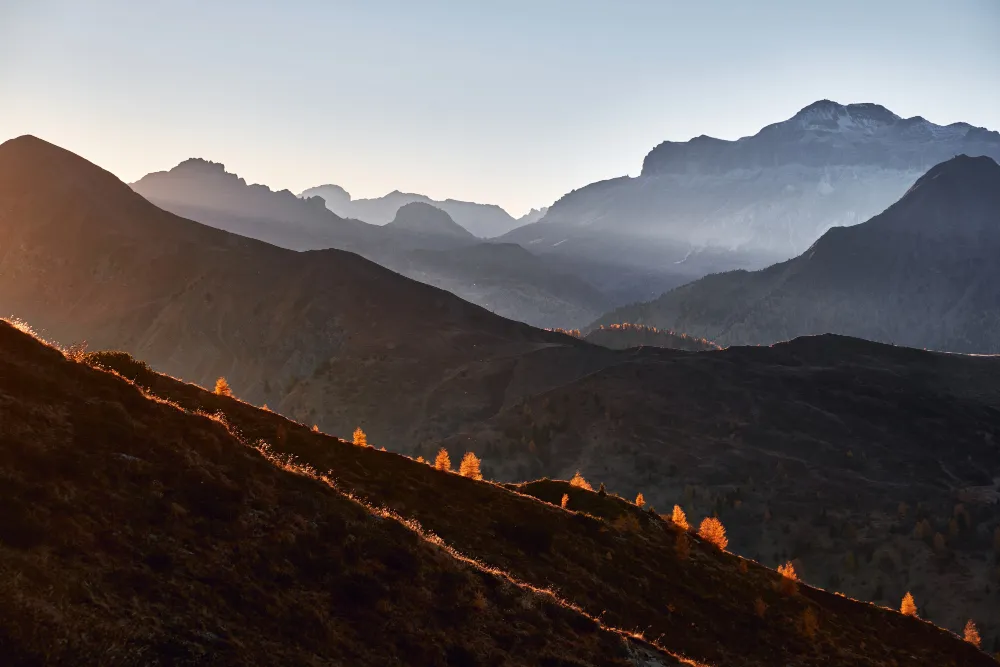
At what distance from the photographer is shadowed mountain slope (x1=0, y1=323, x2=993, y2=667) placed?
13.1 metres

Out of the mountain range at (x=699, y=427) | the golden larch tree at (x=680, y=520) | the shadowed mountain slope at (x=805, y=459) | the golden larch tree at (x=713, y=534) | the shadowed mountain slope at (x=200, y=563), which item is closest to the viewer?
the shadowed mountain slope at (x=200, y=563)

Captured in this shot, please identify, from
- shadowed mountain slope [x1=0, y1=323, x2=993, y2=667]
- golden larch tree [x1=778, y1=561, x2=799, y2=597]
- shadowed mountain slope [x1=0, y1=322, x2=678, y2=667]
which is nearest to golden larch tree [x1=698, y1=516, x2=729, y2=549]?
golden larch tree [x1=778, y1=561, x2=799, y2=597]

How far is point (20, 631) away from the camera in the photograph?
11.0 m

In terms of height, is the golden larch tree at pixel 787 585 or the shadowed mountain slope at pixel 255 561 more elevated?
the shadowed mountain slope at pixel 255 561

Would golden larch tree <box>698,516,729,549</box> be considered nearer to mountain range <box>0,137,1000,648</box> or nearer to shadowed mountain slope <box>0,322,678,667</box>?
shadowed mountain slope <box>0,322,678,667</box>

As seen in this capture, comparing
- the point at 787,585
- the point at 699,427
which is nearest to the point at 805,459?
the point at 699,427

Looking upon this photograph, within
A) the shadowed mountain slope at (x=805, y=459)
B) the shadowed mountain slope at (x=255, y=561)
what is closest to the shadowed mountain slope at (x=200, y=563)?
the shadowed mountain slope at (x=255, y=561)

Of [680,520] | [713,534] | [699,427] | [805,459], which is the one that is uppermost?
[713,534]

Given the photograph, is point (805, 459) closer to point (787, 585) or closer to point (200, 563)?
point (787, 585)

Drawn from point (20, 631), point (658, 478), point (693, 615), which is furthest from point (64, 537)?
point (658, 478)

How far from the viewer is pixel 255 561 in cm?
1628

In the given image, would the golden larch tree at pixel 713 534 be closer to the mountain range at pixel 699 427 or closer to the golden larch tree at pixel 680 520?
the golden larch tree at pixel 680 520

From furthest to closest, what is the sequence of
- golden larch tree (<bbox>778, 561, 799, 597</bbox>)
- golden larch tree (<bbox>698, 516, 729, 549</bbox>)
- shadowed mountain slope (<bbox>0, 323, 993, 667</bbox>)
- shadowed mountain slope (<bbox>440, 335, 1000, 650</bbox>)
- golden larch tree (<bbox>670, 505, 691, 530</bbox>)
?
shadowed mountain slope (<bbox>440, 335, 1000, 650</bbox>) → golden larch tree (<bbox>698, 516, 729, 549</bbox>) → golden larch tree (<bbox>670, 505, 691, 530</bbox>) → golden larch tree (<bbox>778, 561, 799, 597</bbox>) → shadowed mountain slope (<bbox>0, 323, 993, 667</bbox>)

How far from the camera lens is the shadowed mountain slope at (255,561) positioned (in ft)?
42.9
